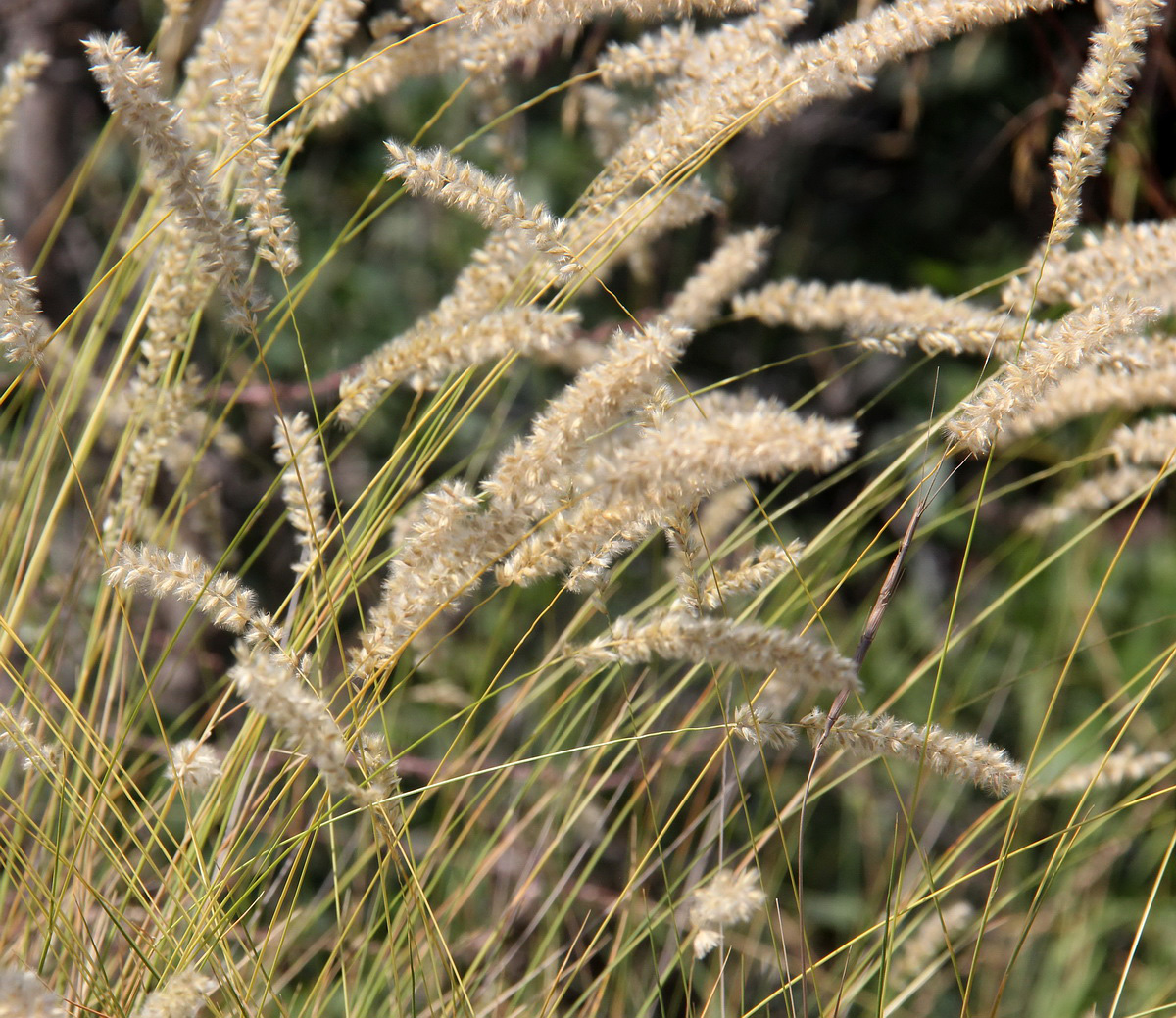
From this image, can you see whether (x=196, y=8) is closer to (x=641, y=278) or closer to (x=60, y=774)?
(x=641, y=278)

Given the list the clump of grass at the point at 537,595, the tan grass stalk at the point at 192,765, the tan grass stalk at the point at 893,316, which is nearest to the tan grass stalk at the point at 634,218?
the clump of grass at the point at 537,595

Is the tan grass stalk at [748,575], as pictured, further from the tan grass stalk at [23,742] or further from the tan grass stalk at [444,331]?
the tan grass stalk at [23,742]

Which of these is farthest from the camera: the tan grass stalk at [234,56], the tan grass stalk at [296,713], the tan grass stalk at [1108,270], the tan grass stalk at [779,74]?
the tan grass stalk at [234,56]

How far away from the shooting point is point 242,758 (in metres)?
0.83

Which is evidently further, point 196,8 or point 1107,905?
point 196,8

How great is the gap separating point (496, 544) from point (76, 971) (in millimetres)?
548

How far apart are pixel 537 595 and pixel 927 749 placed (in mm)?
1161

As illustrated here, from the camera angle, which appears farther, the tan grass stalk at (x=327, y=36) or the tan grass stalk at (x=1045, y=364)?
the tan grass stalk at (x=327, y=36)

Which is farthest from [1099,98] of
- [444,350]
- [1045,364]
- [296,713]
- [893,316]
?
[296,713]

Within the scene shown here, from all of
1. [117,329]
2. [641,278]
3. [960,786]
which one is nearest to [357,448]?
[117,329]

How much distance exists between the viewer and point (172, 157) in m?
0.59

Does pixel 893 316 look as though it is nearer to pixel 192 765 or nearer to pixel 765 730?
pixel 765 730

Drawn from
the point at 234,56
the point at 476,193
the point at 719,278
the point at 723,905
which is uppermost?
the point at 234,56

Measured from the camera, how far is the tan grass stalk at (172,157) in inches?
22.6
